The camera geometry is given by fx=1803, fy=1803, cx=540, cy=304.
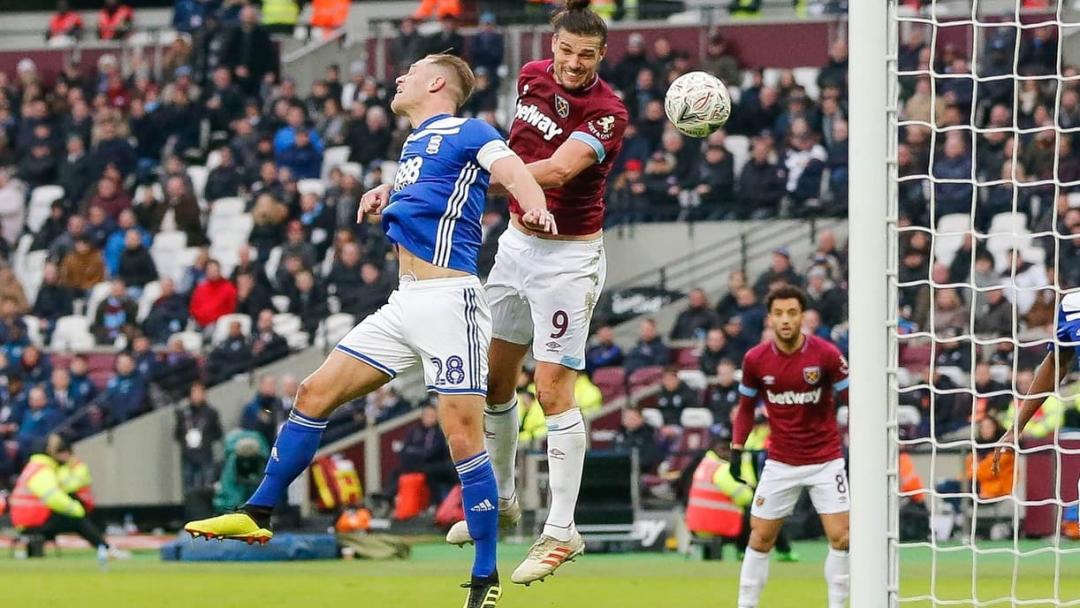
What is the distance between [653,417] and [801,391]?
332 inches

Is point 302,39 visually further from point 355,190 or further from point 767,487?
point 767,487

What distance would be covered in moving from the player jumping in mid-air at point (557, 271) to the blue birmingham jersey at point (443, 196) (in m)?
0.40

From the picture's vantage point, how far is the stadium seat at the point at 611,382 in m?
20.2

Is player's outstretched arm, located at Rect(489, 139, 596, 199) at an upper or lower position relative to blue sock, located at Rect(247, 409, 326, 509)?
upper

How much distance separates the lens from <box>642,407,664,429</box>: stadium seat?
19328 millimetres

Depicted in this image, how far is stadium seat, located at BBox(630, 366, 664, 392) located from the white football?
11590mm

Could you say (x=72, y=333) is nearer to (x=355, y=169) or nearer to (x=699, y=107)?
(x=355, y=169)

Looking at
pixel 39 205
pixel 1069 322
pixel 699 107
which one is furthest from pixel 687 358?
pixel 1069 322

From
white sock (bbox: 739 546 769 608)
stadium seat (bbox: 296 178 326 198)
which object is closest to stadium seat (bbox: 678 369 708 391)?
stadium seat (bbox: 296 178 326 198)

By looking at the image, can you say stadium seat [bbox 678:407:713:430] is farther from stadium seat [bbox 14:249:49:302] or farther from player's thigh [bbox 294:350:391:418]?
player's thigh [bbox 294:350:391:418]

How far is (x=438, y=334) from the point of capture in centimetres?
806

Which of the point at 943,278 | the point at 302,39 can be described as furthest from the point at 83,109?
the point at 943,278

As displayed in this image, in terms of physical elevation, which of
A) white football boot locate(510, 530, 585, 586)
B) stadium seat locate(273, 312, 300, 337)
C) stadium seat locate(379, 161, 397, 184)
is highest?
stadium seat locate(379, 161, 397, 184)

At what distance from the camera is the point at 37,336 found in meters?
23.6
